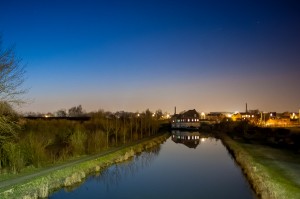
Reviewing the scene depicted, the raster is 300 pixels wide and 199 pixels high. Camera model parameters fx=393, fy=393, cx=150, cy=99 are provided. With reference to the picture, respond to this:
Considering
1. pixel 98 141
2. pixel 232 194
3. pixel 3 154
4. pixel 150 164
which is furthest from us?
pixel 98 141

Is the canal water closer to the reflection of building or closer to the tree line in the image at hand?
the tree line

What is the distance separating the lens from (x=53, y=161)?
30.4 meters

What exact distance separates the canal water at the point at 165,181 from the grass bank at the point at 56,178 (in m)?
0.66

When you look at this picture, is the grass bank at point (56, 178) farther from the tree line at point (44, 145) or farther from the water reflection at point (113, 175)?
the tree line at point (44, 145)

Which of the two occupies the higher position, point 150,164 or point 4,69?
point 4,69

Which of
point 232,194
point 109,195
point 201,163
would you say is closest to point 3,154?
point 109,195

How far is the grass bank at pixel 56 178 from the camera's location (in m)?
19.7

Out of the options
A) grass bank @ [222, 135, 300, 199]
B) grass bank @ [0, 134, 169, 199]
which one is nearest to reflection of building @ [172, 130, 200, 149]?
grass bank @ [222, 135, 300, 199]

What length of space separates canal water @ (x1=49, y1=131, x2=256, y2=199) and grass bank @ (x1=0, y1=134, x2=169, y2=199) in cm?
66

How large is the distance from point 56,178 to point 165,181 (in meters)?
7.64

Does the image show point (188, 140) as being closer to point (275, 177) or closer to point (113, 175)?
point (113, 175)

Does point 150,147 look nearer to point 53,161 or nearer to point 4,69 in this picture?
point 53,161

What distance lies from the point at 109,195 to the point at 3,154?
766 centimetres

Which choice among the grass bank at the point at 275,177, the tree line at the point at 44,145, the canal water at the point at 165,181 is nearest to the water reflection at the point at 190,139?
the tree line at the point at 44,145
